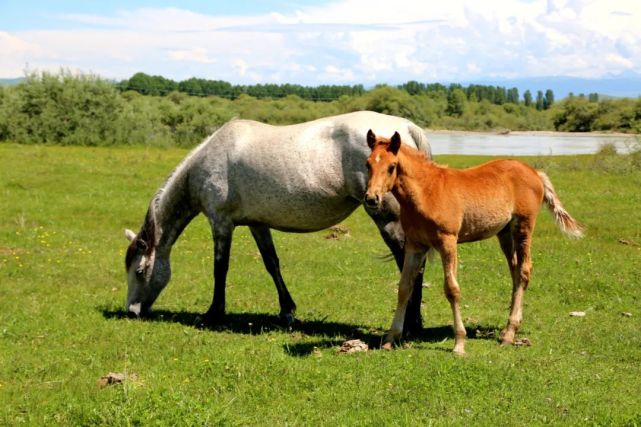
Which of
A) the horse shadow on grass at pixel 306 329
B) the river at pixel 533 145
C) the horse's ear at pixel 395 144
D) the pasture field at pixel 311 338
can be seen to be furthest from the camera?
the river at pixel 533 145

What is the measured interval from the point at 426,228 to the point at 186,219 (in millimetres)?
4384

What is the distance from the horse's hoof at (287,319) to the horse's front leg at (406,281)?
7.01ft

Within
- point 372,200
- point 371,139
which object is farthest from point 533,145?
point 372,200

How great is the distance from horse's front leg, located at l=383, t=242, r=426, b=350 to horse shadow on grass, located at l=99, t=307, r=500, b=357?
0.20m

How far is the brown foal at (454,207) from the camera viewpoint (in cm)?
827

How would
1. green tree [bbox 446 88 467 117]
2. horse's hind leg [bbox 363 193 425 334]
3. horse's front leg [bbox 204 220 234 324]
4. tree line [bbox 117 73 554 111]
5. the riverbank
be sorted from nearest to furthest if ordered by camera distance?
horse's hind leg [bbox 363 193 425 334] → horse's front leg [bbox 204 220 234 324] → the riverbank → green tree [bbox 446 88 467 117] → tree line [bbox 117 73 554 111]

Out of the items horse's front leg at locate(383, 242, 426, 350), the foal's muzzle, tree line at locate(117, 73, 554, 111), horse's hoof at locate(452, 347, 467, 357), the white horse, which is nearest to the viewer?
the foal's muzzle

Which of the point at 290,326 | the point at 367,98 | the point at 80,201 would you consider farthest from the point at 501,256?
the point at 367,98

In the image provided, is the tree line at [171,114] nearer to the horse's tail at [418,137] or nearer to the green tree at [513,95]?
the horse's tail at [418,137]

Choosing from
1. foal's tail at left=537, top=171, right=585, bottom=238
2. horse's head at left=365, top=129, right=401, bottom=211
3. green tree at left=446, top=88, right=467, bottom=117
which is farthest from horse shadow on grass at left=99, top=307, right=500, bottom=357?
green tree at left=446, top=88, right=467, bottom=117

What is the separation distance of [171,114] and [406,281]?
56328 millimetres

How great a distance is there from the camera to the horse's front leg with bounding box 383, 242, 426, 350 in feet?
29.1

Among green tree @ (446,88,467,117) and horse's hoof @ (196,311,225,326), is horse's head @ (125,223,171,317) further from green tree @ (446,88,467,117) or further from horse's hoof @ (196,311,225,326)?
green tree @ (446,88,467,117)

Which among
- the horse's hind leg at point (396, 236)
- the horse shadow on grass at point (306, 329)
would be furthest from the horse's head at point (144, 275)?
the horse's hind leg at point (396, 236)
